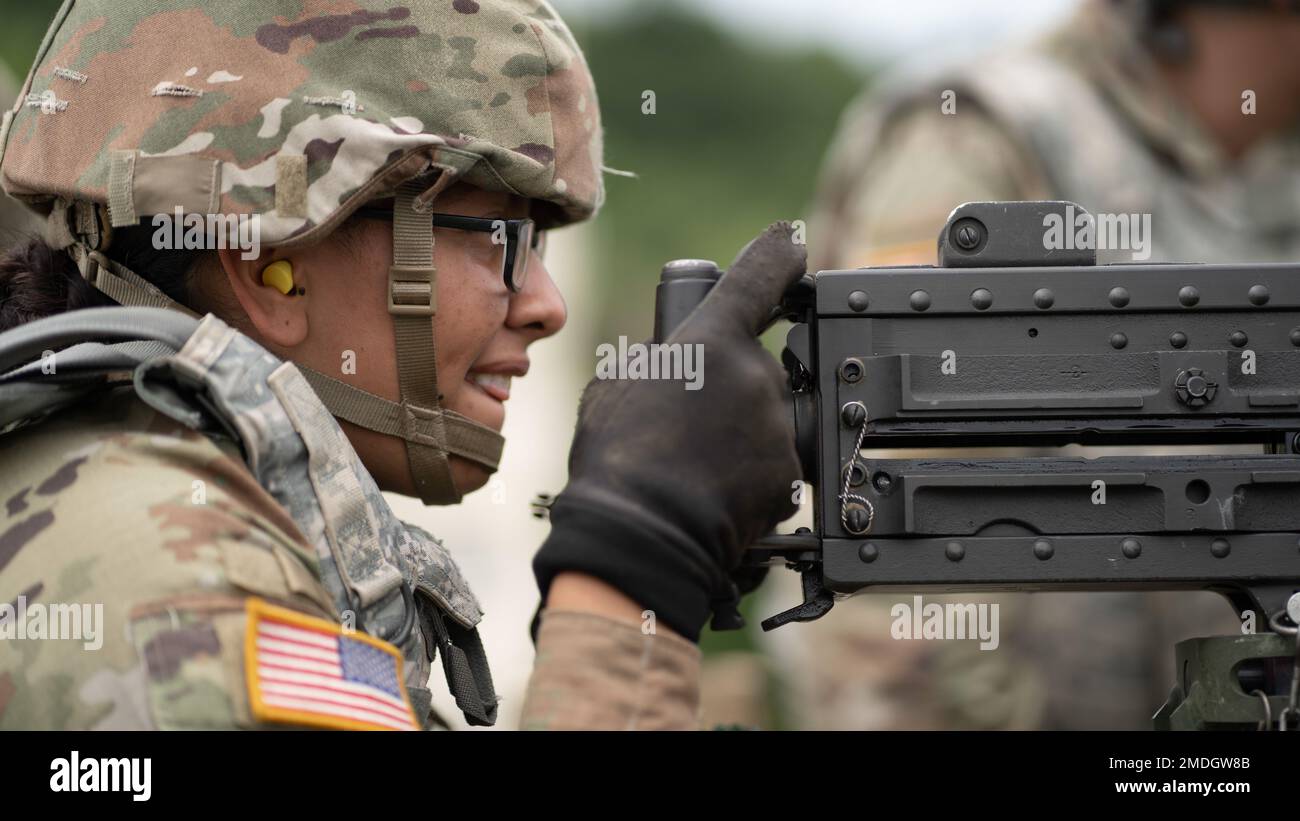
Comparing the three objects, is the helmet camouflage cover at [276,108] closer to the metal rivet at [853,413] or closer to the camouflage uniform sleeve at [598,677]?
the metal rivet at [853,413]

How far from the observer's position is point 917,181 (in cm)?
557

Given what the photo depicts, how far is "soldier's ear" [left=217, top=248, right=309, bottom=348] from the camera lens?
268 cm

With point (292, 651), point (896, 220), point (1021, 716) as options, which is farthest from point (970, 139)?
point (292, 651)

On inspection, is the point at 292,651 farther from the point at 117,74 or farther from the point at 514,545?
the point at 514,545

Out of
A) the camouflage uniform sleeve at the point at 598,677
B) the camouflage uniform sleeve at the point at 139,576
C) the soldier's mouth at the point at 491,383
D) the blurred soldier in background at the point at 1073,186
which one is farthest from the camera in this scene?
the blurred soldier in background at the point at 1073,186

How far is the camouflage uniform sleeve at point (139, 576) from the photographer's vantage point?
1.98m

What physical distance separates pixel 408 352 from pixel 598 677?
2.54 ft

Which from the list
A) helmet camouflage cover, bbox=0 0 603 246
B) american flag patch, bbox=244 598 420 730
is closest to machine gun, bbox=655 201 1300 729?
helmet camouflage cover, bbox=0 0 603 246

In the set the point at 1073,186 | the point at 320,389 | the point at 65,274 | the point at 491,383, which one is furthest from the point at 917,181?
the point at 65,274

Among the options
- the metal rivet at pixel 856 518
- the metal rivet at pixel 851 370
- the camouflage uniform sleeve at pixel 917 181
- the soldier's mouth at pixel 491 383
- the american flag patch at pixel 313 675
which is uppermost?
the camouflage uniform sleeve at pixel 917 181

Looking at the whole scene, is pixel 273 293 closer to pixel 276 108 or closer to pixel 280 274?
pixel 280 274

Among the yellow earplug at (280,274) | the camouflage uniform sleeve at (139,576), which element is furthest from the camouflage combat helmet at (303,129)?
the camouflage uniform sleeve at (139,576)

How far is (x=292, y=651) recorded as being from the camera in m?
2.05

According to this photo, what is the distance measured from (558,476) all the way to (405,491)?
776cm
